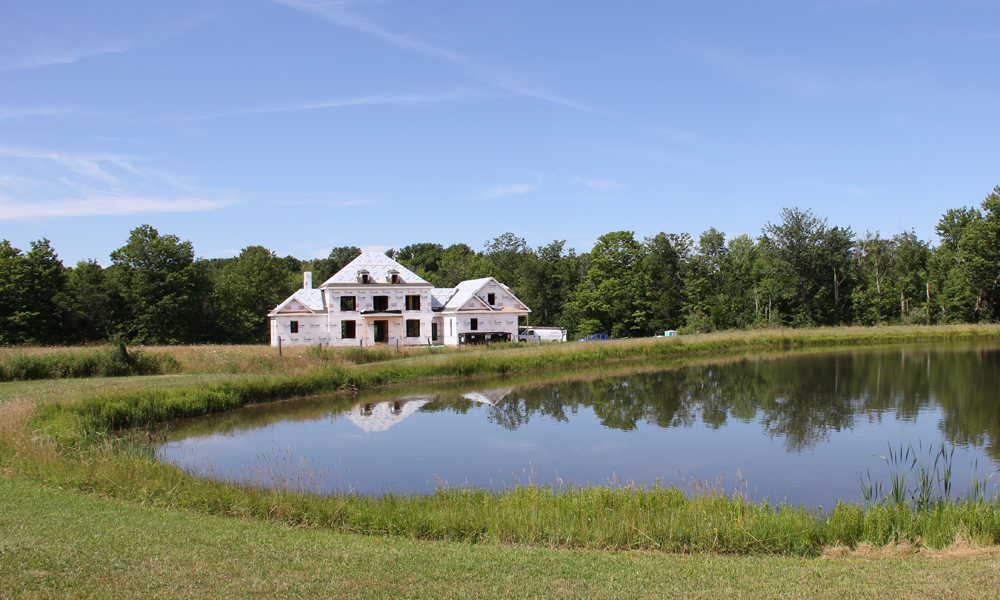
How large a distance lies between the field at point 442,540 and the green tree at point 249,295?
4570cm

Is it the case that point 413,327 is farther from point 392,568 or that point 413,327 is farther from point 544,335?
point 392,568

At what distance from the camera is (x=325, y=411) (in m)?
21.6

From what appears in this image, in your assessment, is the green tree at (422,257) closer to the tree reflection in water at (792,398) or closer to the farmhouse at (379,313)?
the farmhouse at (379,313)

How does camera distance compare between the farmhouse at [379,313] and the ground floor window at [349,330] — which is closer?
the farmhouse at [379,313]

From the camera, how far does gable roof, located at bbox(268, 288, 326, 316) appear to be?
45.4 m

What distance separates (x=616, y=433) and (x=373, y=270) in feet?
101

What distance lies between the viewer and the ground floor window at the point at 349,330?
45.0 m

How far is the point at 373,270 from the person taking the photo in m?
45.6

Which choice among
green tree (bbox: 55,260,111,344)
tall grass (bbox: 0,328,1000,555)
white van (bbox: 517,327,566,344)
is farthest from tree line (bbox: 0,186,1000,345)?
tall grass (bbox: 0,328,1000,555)

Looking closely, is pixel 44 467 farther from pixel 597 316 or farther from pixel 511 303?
pixel 597 316

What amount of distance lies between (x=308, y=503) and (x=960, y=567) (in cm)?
749

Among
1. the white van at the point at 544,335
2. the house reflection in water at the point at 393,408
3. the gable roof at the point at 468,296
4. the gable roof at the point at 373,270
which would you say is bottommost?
the house reflection in water at the point at 393,408

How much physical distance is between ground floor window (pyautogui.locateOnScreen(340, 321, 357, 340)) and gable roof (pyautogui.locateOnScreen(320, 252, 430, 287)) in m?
2.79

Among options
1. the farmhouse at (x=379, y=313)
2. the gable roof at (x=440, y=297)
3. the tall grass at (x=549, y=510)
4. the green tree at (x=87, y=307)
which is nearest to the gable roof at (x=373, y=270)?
the farmhouse at (x=379, y=313)
